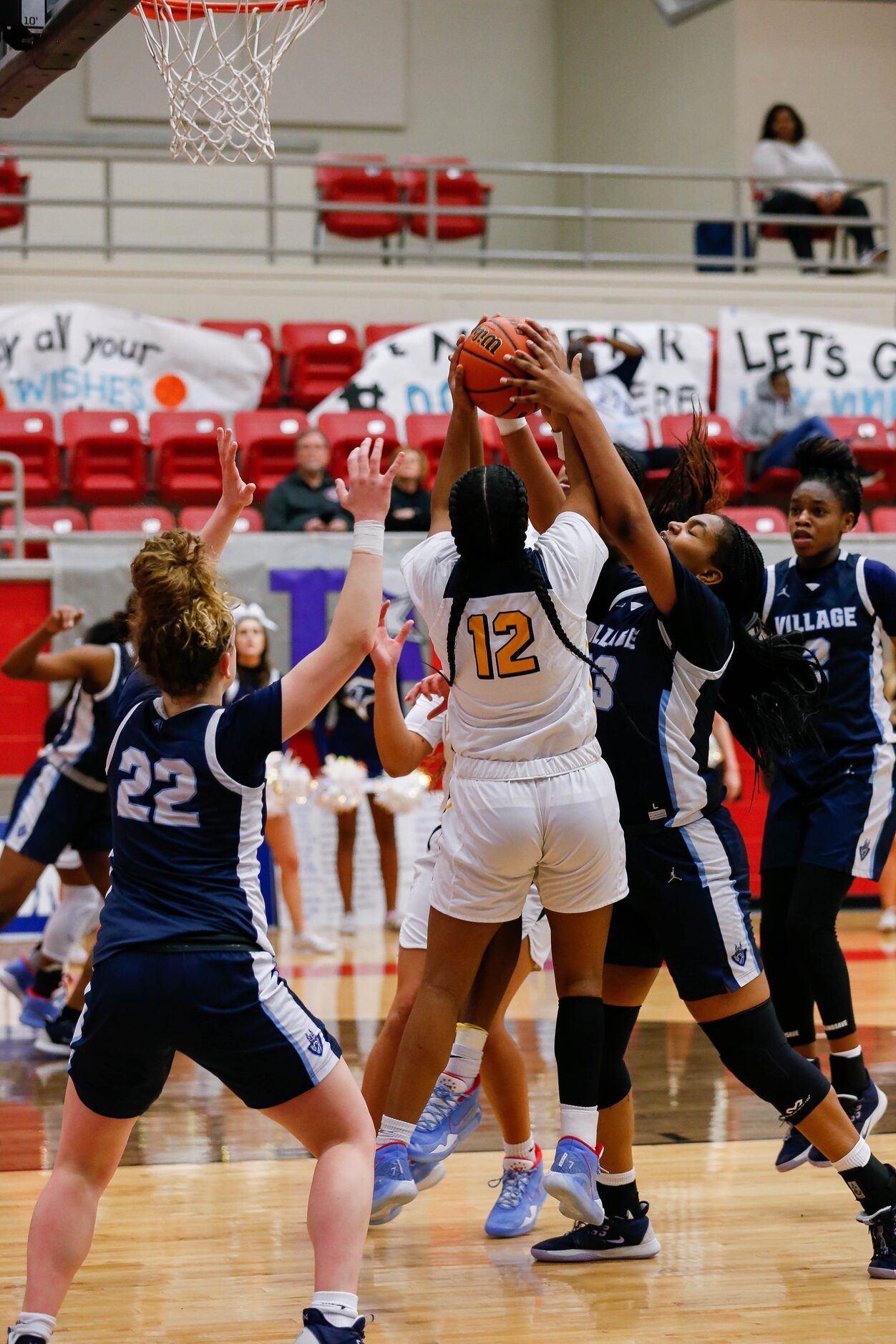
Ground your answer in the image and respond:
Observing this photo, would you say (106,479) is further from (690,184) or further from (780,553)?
(690,184)

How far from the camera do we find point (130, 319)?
11906 mm

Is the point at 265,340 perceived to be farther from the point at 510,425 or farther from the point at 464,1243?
the point at 464,1243

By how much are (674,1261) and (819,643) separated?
5.95ft

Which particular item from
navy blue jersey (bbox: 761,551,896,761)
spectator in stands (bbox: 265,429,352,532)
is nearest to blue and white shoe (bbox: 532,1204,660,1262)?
navy blue jersey (bbox: 761,551,896,761)

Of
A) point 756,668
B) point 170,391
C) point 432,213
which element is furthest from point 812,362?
point 756,668

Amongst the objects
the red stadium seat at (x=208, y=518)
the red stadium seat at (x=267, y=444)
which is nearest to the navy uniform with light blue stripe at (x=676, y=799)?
the red stadium seat at (x=208, y=518)

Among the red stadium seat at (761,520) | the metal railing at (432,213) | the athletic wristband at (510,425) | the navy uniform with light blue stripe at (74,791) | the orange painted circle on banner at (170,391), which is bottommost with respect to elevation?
the navy uniform with light blue stripe at (74,791)

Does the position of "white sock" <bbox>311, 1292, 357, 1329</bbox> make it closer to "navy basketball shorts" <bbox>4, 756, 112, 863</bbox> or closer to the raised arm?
the raised arm

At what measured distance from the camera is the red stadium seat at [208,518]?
34.0 feet

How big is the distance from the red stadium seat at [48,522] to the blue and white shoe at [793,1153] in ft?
23.0

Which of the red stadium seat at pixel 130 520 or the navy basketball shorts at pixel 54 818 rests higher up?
the red stadium seat at pixel 130 520

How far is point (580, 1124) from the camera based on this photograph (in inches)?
140

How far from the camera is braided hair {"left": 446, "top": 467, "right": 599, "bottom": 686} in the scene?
3.48 metres

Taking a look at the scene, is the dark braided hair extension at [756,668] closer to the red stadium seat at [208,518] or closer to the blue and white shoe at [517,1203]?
the blue and white shoe at [517,1203]
